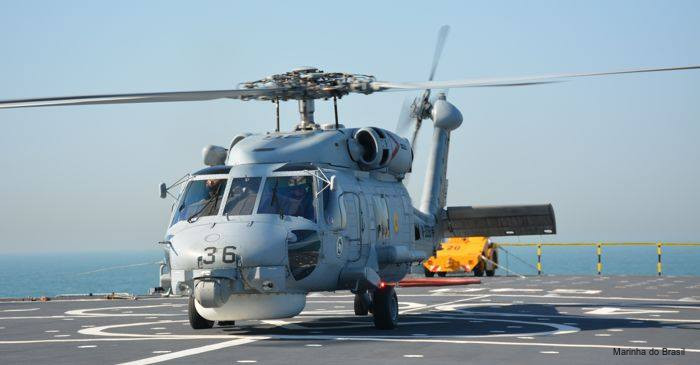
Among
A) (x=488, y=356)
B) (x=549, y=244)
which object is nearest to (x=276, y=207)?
(x=488, y=356)

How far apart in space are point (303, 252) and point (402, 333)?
2.33 metres

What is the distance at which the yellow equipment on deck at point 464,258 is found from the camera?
39.0m

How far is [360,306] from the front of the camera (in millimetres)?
21172

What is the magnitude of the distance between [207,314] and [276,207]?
85.5 inches

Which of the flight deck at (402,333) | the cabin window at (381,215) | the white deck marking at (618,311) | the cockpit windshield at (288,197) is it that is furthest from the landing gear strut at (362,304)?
the white deck marking at (618,311)

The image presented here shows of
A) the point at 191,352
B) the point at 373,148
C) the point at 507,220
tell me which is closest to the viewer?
the point at 191,352

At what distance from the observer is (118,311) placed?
23.8 m

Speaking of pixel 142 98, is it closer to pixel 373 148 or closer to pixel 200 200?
pixel 200 200

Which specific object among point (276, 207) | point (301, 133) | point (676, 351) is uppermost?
point (301, 133)

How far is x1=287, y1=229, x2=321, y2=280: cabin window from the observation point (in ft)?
53.8

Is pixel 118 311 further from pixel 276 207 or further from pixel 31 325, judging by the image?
pixel 276 207

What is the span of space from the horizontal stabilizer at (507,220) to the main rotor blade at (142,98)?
7331 mm

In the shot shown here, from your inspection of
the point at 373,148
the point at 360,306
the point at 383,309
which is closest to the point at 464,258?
the point at 360,306

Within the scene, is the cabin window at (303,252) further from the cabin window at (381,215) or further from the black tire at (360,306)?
the black tire at (360,306)
